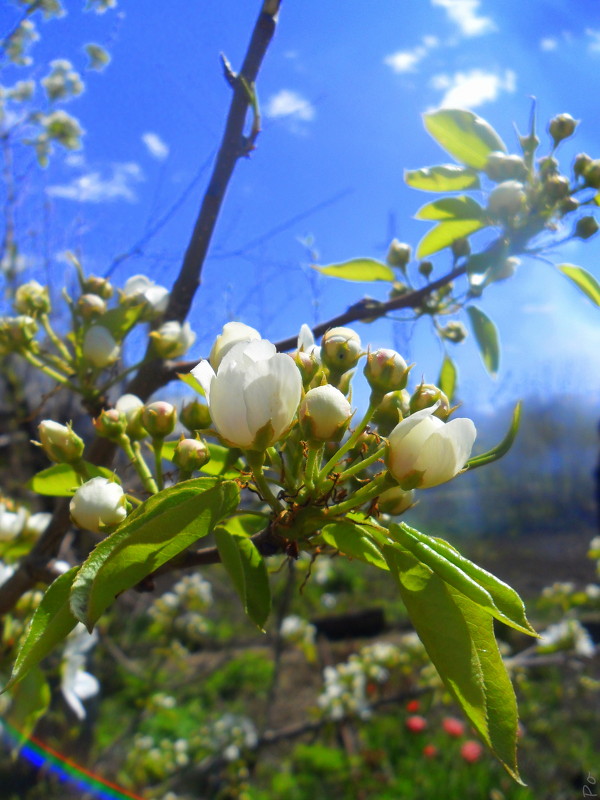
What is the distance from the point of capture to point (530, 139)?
4.31 feet

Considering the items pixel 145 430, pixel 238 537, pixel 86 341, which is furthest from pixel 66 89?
pixel 238 537

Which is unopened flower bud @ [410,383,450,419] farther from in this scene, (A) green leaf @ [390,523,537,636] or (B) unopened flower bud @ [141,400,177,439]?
(B) unopened flower bud @ [141,400,177,439]

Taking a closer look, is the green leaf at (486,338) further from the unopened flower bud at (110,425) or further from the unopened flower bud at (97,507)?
the unopened flower bud at (97,507)

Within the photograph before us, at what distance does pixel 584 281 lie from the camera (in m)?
1.24

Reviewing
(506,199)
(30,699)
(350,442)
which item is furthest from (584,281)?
(30,699)

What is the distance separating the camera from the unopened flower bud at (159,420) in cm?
79

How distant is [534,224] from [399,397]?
2.55 ft

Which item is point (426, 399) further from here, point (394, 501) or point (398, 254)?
point (398, 254)

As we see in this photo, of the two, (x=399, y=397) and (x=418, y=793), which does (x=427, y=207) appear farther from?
(x=418, y=793)

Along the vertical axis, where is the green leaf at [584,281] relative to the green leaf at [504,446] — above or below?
above

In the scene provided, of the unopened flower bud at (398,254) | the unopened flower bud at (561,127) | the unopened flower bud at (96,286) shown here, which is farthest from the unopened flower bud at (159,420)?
the unopened flower bud at (561,127)

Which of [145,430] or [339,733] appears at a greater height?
[145,430]

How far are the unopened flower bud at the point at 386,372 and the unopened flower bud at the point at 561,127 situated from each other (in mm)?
988

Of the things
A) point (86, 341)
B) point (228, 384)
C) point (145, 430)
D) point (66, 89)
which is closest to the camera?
point (228, 384)
